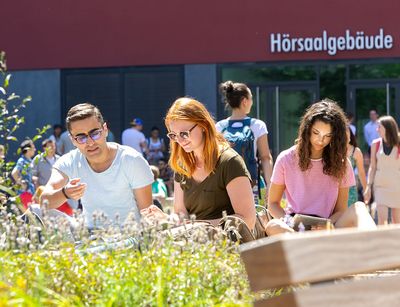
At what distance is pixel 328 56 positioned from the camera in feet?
79.6

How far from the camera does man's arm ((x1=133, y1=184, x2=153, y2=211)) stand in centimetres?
658

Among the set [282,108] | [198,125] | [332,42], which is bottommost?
[198,125]

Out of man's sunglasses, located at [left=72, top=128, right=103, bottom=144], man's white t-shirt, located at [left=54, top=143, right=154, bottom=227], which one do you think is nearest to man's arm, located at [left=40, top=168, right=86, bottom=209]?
man's white t-shirt, located at [left=54, top=143, right=154, bottom=227]

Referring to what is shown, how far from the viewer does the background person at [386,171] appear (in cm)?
1190

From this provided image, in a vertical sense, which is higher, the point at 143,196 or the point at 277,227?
the point at 143,196

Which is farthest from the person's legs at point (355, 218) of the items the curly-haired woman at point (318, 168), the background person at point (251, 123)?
the background person at point (251, 123)

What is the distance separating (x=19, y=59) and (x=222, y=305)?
23694mm

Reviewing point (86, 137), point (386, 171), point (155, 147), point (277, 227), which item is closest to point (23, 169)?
point (86, 137)

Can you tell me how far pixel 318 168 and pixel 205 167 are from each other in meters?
0.86

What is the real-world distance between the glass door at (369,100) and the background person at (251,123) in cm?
1417

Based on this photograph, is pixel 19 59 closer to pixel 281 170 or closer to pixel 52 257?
pixel 281 170

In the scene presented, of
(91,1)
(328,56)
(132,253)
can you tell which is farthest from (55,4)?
(132,253)

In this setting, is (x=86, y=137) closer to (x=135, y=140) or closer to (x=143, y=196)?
(x=143, y=196)

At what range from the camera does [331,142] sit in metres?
6.66
